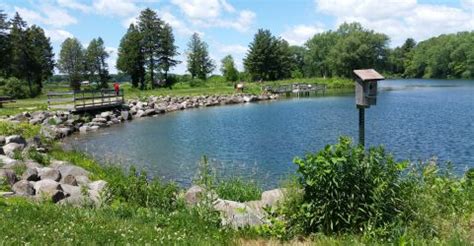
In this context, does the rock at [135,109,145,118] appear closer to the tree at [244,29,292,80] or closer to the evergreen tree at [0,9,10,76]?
the evergreen tree at [0,9,10,76]

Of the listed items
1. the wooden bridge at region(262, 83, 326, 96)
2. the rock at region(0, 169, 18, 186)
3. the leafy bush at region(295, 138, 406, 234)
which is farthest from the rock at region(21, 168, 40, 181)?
the wooden bridge at region(262, 83, 326, 96)

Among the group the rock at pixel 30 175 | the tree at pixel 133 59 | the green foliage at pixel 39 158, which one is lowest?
the green foliage at pixel 39 158

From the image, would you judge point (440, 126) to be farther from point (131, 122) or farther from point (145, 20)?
point (145, 20)

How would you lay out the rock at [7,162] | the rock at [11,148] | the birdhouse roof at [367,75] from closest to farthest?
the birdhouse roof at [367,75] < the rock at [7,162] < the rock at [11,148]

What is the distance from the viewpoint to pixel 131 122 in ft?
143

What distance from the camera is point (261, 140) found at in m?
29.2

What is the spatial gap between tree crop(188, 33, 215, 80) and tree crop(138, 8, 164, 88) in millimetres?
17779

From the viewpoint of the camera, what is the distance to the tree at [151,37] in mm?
94188

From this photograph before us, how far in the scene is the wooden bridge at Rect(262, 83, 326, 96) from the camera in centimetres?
8519

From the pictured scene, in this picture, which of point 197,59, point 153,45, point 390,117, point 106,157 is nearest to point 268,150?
point 106,157

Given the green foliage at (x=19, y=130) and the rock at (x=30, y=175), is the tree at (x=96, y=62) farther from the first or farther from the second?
the rock at (x=30, y=175)

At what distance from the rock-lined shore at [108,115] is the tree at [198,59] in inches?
1767

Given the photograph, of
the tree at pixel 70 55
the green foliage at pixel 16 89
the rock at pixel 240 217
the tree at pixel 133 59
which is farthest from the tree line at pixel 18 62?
the rock at pixel 240 217

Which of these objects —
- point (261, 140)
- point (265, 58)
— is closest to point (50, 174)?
point (261, 140)
